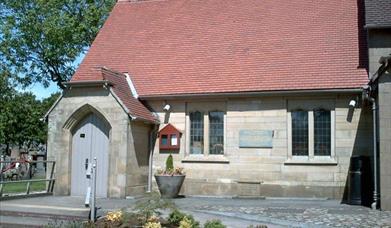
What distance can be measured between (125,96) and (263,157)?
Result: 5.47 m

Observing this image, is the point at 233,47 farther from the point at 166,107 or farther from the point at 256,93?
the point at 166,107

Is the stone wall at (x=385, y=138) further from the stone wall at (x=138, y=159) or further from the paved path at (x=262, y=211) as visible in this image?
the stone wall at (x=138, y=159)

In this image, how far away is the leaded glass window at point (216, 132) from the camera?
1955cm

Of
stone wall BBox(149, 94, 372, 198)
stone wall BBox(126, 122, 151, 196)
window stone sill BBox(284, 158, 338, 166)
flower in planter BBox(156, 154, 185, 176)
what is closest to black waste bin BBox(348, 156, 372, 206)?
stone wall BBox(149, 94, 372, 198)

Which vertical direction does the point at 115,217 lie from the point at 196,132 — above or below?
below

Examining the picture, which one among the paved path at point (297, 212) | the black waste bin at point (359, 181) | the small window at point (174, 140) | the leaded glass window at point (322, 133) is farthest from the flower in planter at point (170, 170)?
the black waste bin at point (359, 181)

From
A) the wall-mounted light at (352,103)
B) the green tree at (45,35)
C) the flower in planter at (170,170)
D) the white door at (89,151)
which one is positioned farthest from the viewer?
the green tree at (45,35)

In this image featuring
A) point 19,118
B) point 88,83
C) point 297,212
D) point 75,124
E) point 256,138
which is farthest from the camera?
point 19,118

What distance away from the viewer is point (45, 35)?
104ft

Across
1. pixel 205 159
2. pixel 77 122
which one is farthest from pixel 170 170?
pixel 77 122

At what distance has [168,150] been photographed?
20.0 metres

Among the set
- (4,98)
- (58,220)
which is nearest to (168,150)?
(58,220)

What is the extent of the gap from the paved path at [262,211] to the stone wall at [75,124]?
1153 millimetres

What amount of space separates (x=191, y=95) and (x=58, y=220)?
27.5 feet
